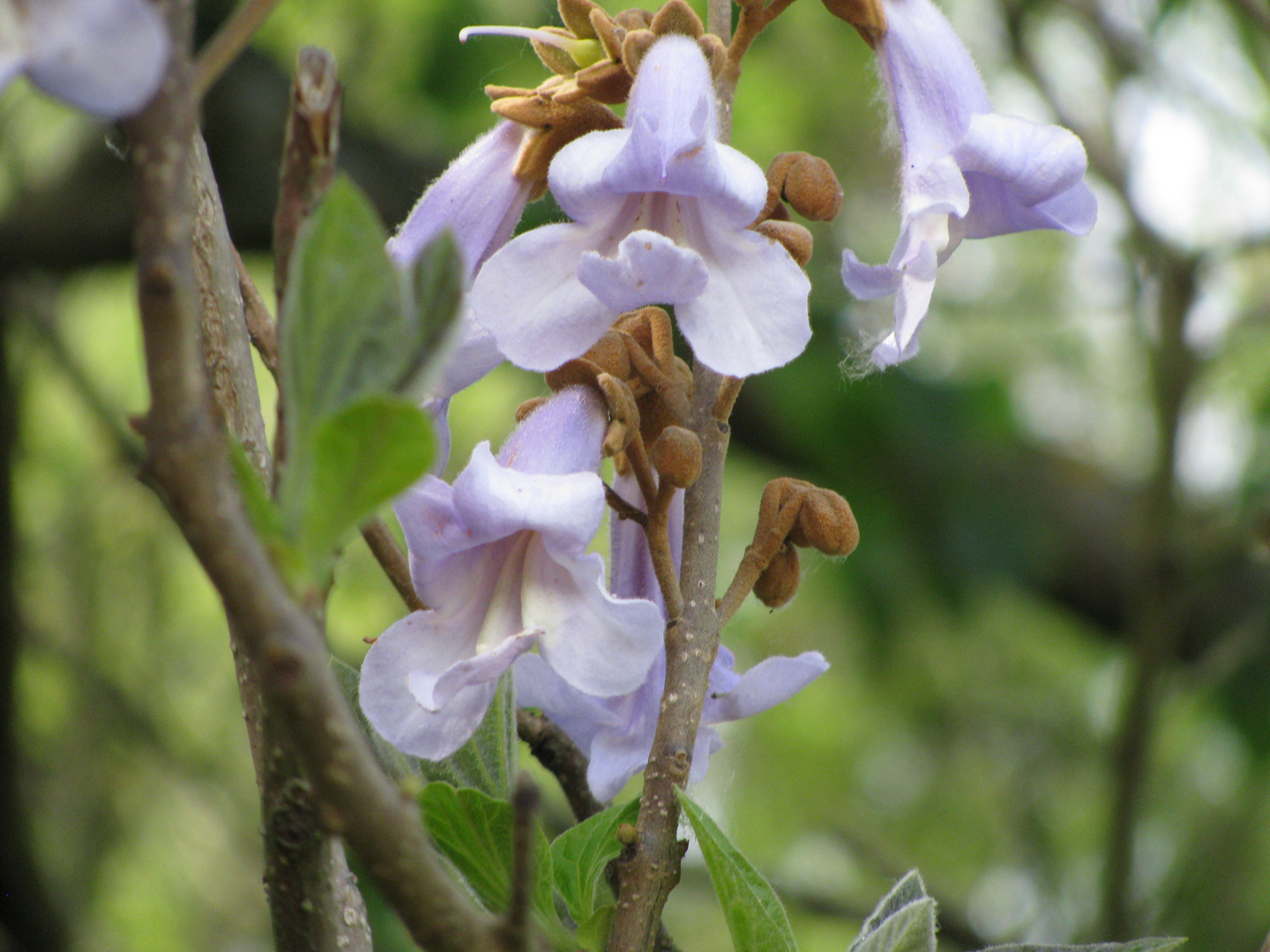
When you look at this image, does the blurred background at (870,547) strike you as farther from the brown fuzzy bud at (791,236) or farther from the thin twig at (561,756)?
the brown fuzzy bud at (791,236)

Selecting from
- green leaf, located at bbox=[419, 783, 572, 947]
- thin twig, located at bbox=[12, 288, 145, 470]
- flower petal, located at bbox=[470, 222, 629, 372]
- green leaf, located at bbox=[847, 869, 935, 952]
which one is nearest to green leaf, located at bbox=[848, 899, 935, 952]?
green leaf, located at bbox=[847, 869, 935, 952]

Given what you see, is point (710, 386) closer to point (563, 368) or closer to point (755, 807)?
point (563, 368)

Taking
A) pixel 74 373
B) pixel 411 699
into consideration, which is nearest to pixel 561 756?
pixel 411 699

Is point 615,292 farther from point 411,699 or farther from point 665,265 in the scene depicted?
point 411,699

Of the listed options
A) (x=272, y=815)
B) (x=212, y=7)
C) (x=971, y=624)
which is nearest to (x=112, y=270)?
(x=212, y=7)

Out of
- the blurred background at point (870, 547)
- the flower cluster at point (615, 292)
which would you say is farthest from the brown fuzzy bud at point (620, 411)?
the blurred background at point (870, 547)
